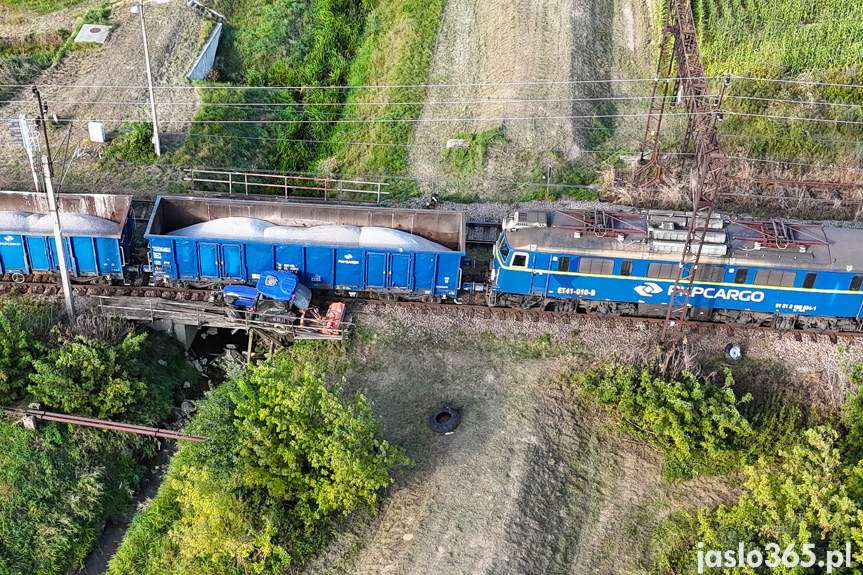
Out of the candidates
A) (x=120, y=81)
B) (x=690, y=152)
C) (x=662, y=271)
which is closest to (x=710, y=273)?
(x=662, y=271)

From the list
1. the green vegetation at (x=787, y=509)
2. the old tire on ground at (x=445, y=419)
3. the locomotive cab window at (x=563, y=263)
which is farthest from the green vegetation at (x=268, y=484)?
the locomotive cab window at (x=563, y=263)

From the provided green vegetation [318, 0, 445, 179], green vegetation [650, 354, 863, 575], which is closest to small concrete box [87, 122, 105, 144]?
green vegetation [318, 0, 445, 179]

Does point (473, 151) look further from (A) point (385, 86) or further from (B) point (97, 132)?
(B) point (97, 132)

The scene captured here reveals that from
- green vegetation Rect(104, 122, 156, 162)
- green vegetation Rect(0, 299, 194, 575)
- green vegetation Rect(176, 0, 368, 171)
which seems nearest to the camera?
green vegetation Rect(0, 299, 194, 575)

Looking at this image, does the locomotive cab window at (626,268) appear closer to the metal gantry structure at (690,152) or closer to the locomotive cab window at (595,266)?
the locomotive cab window at (595,266)

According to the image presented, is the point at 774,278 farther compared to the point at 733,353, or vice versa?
the point at 733,353

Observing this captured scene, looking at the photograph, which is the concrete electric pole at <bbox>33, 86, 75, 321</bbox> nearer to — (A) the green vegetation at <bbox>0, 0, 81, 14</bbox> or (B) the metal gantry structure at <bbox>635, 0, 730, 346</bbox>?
(B) the metal gantry structure at <bbox>635, 0, 730, 346</bbox>

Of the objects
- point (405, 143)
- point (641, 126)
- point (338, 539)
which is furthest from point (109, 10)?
point (338, 539)
